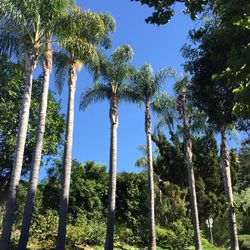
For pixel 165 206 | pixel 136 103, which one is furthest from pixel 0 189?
pixel 165 206

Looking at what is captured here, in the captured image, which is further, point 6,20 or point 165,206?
point 165,206

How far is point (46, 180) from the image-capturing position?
26984mm

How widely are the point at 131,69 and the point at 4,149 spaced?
8149 mm

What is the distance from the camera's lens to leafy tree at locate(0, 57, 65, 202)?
821 inches

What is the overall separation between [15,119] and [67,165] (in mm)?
3848

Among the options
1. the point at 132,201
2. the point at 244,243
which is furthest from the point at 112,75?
the point at 244,243

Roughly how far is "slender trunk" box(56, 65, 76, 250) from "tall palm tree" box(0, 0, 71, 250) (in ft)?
11.7

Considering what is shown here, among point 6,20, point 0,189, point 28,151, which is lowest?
point 0,189

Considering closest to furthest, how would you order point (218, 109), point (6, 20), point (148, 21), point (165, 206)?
point (148, 21) → point (218, 109) → point (6, 20) → point (165, 206)

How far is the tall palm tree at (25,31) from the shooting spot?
15.8 m

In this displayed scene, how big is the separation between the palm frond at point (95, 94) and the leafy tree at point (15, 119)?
56.8 inches

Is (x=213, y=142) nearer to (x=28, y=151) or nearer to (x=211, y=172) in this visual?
(x=211, y=172)

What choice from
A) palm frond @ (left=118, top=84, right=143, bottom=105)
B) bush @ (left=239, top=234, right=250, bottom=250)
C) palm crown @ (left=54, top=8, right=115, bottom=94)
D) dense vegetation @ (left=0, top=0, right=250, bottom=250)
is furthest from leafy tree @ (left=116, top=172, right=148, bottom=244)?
palm crown @ (left=54, top=8, right=115, bottom=94)

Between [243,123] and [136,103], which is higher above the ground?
[136,103]
